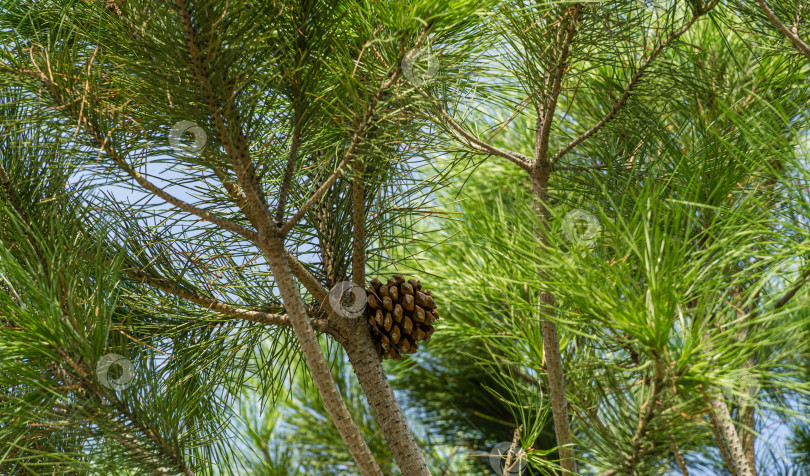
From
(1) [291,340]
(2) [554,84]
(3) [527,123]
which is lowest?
(1) [291,340]

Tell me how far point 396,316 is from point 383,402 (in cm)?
7

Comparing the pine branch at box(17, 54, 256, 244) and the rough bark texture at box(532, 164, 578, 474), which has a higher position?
the pine branch at box(17, 54, 256, 244)

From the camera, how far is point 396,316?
57cm

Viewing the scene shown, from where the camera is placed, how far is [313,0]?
0.46 m

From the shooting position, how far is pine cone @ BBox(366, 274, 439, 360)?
1.86 feet

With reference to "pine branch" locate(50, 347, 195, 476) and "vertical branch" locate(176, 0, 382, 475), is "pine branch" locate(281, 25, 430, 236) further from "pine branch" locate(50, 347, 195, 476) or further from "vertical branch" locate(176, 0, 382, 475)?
"pine branch" locate(50, 347, 195, 476)

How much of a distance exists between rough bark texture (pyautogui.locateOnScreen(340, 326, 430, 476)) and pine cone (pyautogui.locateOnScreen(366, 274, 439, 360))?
1 cm

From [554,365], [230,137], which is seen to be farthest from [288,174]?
[554,365]

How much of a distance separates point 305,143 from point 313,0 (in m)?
0.11

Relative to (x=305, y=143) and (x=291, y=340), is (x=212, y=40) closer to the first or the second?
(x=305, y=143)

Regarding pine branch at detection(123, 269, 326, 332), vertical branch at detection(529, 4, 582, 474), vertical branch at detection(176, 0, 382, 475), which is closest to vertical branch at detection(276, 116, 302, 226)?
vertical branch at detection(176, 0, 382, 475)

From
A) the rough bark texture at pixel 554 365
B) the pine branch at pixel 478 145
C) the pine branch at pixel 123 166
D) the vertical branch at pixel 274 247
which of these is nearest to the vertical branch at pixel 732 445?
the rough bark texture at pixel 554 365

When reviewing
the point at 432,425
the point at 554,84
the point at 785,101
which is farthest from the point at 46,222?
the point at 432,425

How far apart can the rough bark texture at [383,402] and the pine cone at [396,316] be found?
1 centimetres
